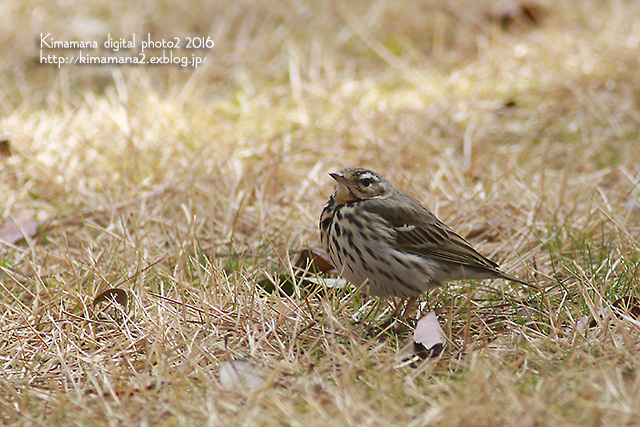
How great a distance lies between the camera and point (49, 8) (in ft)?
26.7

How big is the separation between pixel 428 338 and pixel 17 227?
2700mm

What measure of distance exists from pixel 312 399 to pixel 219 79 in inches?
205

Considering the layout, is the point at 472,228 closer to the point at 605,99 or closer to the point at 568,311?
the point at 568,311

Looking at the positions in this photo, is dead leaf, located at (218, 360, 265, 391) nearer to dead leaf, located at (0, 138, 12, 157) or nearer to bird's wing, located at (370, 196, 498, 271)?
bird's wing, located at (370, 196, 498, 271)

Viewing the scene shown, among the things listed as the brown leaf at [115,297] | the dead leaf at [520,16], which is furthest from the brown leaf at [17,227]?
the dead leaf at [520,16]

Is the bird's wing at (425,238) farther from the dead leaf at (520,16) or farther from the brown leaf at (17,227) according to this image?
the dead leaf at (520,16)

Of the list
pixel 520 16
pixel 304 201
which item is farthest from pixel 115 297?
pixel 520 16

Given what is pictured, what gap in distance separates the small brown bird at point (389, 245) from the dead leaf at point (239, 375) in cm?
83

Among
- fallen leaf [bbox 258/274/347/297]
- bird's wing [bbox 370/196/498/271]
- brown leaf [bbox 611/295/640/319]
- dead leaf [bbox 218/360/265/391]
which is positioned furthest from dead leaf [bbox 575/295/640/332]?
dead leaf [bbox 218/360/265/391]

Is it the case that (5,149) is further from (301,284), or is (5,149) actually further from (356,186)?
(356,186)

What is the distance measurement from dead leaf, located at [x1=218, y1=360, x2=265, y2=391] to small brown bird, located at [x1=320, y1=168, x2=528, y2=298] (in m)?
0.83

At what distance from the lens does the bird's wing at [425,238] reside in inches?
142

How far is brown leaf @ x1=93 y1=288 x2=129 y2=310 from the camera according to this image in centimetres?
345

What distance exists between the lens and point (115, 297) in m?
3.46
